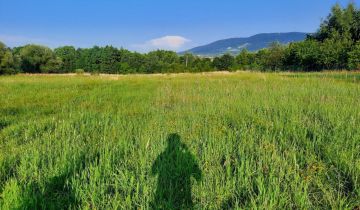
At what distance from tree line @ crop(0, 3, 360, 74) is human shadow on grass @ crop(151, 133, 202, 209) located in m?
28.5

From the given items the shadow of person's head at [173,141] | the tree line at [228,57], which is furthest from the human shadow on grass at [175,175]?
the tree line at [228,57]

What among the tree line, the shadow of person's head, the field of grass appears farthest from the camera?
the tree line

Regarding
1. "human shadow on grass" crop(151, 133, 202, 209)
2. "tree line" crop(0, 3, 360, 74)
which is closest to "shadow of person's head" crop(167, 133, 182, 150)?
"human shadow on grass" crop(151, 133, 202, 209)

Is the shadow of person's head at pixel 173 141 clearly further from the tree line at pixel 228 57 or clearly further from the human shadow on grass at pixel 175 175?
the tree line at pixel 228 57

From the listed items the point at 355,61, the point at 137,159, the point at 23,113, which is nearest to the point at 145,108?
the point at 23,113

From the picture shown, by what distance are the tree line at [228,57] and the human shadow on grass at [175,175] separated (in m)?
28.5

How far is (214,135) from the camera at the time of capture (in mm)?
5191

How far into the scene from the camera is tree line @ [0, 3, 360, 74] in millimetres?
55781

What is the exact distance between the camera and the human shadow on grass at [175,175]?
10.3ft

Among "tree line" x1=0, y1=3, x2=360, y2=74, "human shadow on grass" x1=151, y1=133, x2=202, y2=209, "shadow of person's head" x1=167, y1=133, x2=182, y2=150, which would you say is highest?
"tree line" x1=0, y1=3, x2=360, y2=74

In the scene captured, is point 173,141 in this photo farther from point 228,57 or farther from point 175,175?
point 228,57

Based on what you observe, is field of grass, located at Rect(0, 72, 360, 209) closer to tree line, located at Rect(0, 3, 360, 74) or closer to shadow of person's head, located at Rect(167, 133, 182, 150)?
shadow of person's head, located at Rect(167, 133, 182, 150)

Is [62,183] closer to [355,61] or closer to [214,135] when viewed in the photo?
[214,135]

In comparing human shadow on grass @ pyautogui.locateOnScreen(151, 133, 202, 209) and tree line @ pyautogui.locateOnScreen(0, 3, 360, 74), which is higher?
tree line @ pyautogui.locateOnScreen(0, 3, 360, 74)
